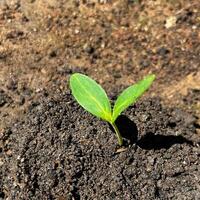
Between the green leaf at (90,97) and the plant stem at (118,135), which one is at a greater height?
the green leaf at (90,97)

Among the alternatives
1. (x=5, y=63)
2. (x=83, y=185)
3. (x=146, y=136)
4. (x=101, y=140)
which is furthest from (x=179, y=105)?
(x=5, y=63)

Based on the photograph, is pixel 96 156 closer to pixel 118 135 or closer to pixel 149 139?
pixel 118 135

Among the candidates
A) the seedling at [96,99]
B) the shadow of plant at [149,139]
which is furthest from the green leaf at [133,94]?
the shadow of plant at [149,139]

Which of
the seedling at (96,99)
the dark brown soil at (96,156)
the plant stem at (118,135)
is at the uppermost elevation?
the seedling at (96,99)

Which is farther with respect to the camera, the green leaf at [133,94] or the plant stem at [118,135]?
the plant stem at [118,135]

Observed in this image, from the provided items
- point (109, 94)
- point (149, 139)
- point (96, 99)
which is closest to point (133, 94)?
point (96, 99)

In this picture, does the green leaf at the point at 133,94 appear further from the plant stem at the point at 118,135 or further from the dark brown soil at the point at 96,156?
the dark brown soil at the point at 96,156

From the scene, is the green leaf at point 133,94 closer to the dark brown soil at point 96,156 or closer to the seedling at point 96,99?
the seedling at point 96,99
